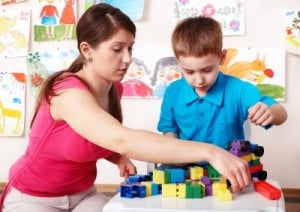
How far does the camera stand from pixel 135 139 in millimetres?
771

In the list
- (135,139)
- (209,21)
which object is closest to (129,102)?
(209,21)

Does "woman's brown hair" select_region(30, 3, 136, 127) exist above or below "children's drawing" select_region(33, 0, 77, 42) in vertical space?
below

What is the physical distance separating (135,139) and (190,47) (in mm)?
387

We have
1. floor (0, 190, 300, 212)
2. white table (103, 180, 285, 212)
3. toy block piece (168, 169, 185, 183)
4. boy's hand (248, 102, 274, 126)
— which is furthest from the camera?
floor (0, 190, 300, 212)

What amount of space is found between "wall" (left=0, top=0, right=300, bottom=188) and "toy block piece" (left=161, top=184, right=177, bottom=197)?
0.89m

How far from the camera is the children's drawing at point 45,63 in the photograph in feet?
5.70

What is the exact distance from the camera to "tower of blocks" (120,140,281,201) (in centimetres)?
76

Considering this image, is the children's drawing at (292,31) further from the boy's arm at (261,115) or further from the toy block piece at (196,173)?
the toy block piece at (196,173)

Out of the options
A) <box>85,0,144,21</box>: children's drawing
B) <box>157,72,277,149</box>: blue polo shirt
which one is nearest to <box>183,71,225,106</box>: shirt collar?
<box>157,72,277,149</box>: blue polo shirt

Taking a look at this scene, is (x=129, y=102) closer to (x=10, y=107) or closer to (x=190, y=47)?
(x=10, y=107)

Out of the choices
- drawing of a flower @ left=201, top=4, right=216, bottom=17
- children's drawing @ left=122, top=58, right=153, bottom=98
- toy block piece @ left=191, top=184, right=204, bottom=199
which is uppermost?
drawing of a flower @ left=201, top=4, right=216, bottom=17

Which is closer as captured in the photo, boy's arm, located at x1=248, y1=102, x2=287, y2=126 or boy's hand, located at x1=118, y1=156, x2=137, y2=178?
boy's arm, located at x1=248, y1=102, x2=287, y2=126

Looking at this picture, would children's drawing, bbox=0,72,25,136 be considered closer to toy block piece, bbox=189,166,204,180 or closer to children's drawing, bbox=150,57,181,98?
children's drawing, bbox=150,57,181,98

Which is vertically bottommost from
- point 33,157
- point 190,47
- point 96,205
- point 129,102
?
point 96,205
